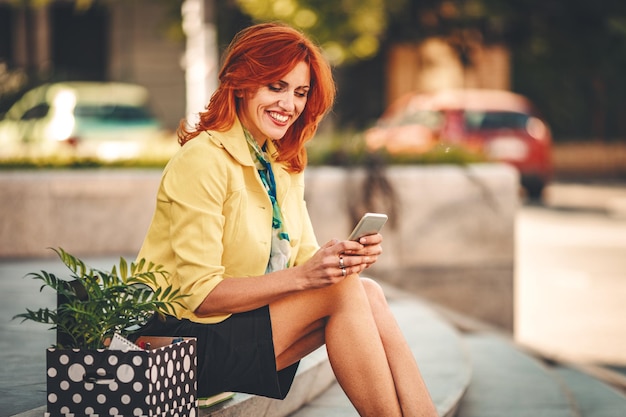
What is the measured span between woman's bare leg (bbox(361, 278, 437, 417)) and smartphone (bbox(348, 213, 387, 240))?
0.31 m

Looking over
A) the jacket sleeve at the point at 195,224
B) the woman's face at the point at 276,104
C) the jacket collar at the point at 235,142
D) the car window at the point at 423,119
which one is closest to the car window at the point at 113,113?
the car window at the point at 423,119

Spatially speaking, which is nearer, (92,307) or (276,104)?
(92,307)

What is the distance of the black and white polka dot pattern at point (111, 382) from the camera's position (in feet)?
9.36

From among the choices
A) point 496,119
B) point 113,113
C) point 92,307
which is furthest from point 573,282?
point 113,113

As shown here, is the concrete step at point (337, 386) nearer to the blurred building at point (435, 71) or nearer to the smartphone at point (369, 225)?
the smartphone at point (369, 225)

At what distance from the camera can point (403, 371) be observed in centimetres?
346

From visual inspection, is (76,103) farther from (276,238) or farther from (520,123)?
(276,238)

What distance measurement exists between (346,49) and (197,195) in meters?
14.7

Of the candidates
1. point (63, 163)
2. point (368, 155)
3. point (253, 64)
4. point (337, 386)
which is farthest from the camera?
point (63, 163)

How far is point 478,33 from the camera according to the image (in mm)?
18562

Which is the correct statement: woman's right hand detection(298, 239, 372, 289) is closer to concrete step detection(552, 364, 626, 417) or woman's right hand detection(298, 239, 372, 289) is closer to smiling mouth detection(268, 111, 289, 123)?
smiling mouth detection(268, 111, 289, 123)

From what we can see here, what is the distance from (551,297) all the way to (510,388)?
13.6 feet

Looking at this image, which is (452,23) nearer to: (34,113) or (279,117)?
(34,113)

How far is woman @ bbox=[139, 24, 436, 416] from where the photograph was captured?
10.9 feet
